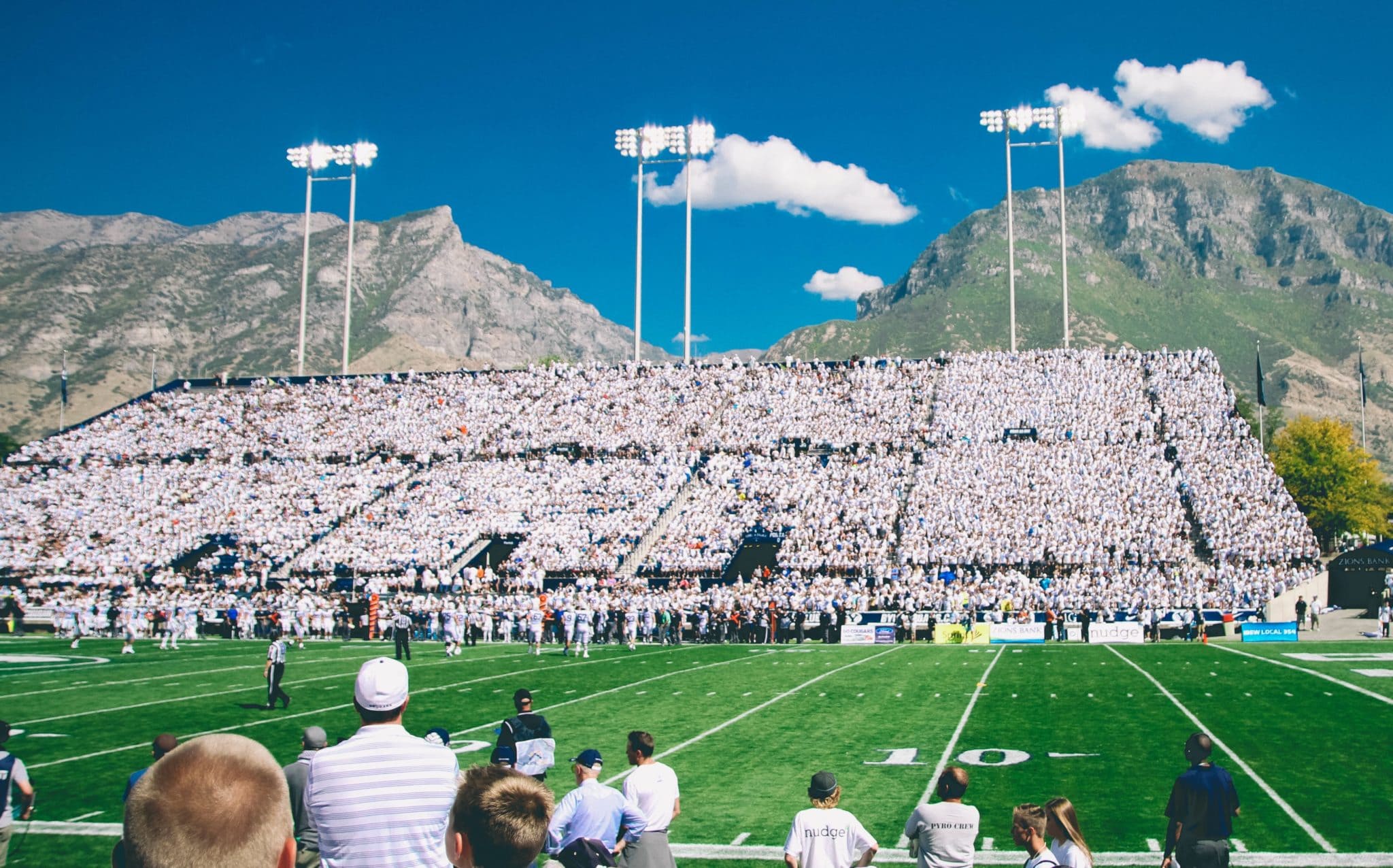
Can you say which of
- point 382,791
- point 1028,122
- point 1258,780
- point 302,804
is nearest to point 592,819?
point 302,804

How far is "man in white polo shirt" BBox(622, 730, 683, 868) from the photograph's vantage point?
7.01 metres

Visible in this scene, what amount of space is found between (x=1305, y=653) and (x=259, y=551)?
38728mm

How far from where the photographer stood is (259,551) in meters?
47.5

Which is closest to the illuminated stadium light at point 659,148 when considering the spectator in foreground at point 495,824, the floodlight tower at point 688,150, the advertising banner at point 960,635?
the floodlight tower at point 688,150

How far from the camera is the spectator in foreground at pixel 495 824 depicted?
3.55 metres

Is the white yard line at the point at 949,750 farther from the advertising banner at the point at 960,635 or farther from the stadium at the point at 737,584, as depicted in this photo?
the advertising banner at the point at 960,635

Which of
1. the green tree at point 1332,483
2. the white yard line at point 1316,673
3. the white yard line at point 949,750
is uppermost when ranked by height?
the green tree at point 1332,483

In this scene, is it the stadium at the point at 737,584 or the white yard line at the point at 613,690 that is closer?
the stadium at the point at 737,584

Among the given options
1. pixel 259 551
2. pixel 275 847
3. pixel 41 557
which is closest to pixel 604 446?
pixel 259 551

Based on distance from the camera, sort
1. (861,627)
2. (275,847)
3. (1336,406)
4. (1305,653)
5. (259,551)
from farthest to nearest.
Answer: (1336,406)
(259,551)
(861,627)
(1305,653)
(275,847)

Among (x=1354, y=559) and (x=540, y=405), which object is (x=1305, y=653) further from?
(x=540, y=405)

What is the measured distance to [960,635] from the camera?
1361 inches

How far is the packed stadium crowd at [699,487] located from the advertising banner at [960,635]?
215 centimetres

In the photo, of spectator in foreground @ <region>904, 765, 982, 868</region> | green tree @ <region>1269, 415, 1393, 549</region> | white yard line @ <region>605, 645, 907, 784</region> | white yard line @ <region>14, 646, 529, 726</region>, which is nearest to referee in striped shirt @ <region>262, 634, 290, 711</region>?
white yard line @ <region>14, 646, 529, 726</region>
